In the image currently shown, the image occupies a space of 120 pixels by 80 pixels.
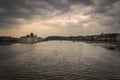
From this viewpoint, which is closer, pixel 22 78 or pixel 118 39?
pixel 22 78

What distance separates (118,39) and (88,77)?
158 meters

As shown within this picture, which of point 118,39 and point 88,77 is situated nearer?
point 88,77

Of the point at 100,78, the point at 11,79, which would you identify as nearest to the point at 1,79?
the point at 11,79

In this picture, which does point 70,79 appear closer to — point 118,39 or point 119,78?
point 119,78

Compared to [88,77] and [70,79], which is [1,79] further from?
[88,77]

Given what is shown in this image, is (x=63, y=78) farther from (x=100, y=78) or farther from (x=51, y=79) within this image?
(x=100, y=78)

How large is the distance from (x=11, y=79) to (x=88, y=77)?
424 inches

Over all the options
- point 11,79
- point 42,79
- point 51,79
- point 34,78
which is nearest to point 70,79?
point 51,79

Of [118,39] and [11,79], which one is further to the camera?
[118,39]

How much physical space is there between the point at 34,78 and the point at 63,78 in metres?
4.09

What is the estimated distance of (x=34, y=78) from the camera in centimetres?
2014

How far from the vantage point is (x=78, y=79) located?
1950cm

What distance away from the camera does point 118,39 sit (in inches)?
6481

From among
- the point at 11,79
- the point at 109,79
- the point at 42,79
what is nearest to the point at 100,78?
the point at 109,79
